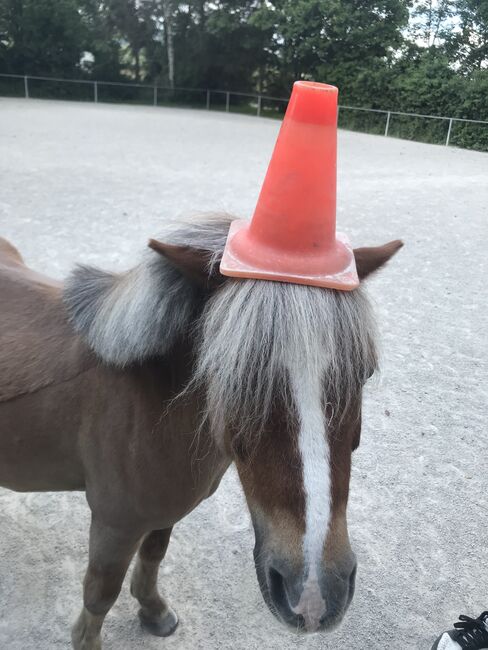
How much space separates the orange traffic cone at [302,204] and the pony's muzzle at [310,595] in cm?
63

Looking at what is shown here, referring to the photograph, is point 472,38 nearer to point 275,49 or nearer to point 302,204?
point 275,49

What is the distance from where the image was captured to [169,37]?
29.7 m

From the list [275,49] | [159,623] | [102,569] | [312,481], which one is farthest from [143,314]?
[275,49]

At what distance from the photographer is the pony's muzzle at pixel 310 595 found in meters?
1.14

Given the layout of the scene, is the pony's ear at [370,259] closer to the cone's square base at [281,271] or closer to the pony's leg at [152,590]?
the cone's square base at [281,271]

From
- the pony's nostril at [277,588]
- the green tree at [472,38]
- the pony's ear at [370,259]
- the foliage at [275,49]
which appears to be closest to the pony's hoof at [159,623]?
the pony's nostril at [277,588]

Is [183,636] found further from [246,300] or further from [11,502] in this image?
[246,300]

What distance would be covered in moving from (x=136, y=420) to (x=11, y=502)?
5.05 feet

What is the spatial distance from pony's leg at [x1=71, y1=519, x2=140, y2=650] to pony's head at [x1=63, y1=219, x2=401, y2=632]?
632mm

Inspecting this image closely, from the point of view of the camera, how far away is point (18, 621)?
2.12 metres

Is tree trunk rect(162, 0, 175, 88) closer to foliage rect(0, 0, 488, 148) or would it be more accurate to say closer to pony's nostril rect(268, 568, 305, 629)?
foliage rect(0, 0, 488, 148)

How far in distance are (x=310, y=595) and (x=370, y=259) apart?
80cm

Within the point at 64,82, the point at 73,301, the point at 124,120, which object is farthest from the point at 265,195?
the point at 64,82

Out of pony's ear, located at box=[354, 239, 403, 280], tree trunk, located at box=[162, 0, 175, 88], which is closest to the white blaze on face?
pony's ear, located at box=[354, 239, 403, 280]
